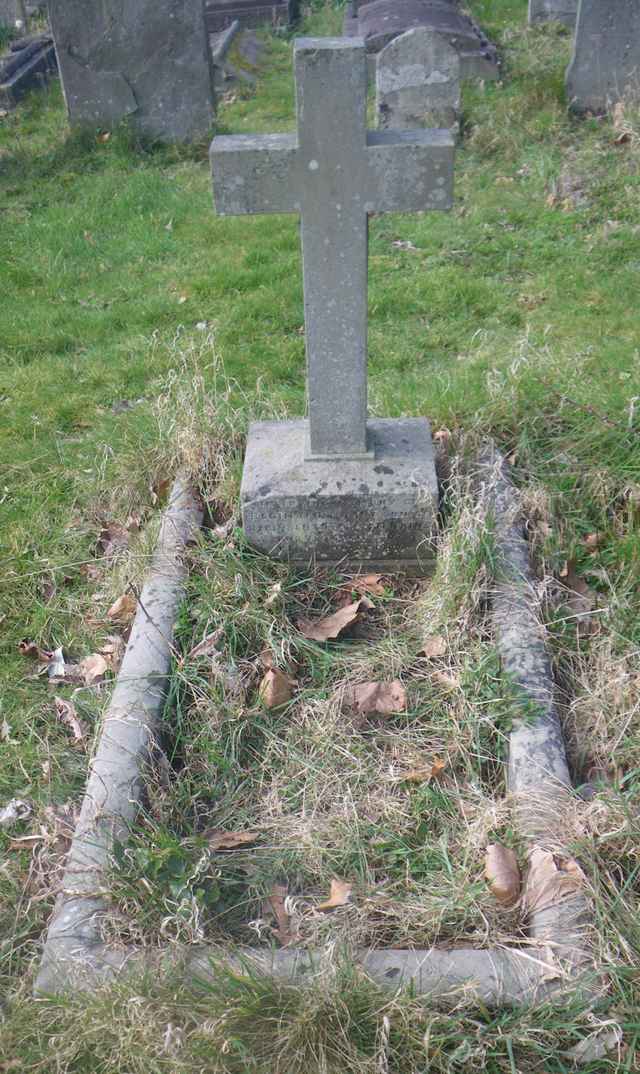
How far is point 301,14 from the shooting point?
40.9ft

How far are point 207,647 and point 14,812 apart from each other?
740 mm

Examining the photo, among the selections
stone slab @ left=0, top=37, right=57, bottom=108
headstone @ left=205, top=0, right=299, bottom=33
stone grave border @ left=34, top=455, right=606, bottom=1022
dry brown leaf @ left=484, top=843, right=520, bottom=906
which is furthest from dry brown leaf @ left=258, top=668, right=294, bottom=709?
headstone @ left=205, top=0, right=299, bottom=33

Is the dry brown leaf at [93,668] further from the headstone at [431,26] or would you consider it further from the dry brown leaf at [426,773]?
the headstone at [431,26]

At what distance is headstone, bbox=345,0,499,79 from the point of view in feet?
27.7

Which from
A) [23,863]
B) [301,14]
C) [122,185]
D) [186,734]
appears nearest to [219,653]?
[186,734]

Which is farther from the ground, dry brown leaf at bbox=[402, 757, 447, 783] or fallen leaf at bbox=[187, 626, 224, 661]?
fallen leaf at bbox=[187, 626, 224, 661]

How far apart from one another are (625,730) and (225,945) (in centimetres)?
125

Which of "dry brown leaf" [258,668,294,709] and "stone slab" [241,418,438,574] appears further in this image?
"stone slab" [241,418,438,574]

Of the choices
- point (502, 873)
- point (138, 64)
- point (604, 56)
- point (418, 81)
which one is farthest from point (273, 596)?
point (604, 56)

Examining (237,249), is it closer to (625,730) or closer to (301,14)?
(625,730)

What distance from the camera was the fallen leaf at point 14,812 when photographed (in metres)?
2.74

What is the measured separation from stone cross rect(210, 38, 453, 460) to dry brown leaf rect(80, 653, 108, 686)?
1.29m

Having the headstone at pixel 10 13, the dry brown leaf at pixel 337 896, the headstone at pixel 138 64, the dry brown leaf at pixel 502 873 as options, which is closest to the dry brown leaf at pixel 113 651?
the dry brown leaf at pixel 337 896

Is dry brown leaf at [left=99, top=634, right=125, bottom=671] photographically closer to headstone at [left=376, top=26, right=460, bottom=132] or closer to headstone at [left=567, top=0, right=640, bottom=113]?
headstone at [left=376, top=26, right=460, bottom=132]
